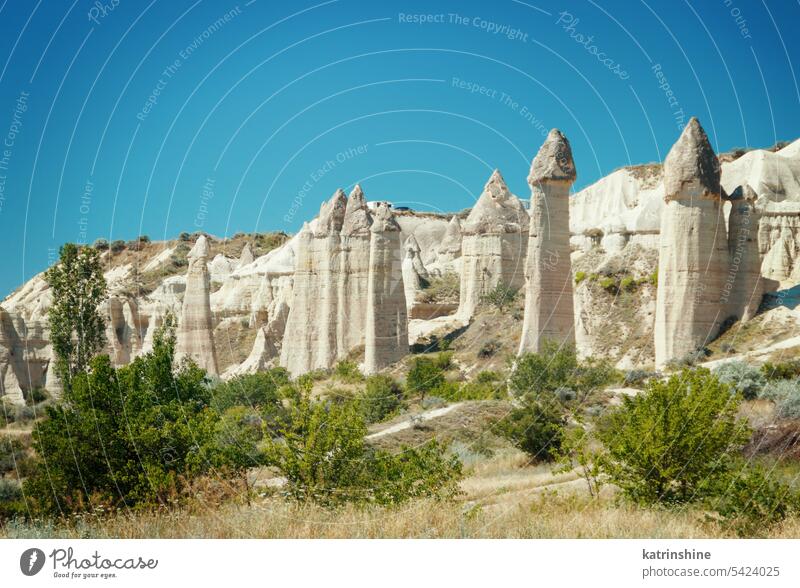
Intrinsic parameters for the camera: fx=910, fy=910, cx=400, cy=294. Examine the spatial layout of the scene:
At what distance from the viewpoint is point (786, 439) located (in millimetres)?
16672

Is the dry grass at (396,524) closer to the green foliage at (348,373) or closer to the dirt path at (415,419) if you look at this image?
the dirt path at (415,419)

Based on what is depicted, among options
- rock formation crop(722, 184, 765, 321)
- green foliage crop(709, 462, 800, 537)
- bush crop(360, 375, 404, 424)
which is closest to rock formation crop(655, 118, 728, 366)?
rock formation crop(722, 184, 765, 321)

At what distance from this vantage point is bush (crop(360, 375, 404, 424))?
93.9 ft

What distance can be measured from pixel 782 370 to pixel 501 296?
21.5 m

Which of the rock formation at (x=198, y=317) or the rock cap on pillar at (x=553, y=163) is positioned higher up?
the rock cap on pillar at (x=553, y=163)

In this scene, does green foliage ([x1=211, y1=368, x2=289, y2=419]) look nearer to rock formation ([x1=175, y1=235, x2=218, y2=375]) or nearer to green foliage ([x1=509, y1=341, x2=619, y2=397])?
rock formation ([x1=175, y1=235, x2=218, y2=375])

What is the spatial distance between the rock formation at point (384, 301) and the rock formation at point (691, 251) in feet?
45.1

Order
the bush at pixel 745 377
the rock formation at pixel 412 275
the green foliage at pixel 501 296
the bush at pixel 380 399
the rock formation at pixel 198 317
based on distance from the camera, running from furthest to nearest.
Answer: the rock formation at pixel 412 275, the green foliage at pixel 501 296, the rock formation at pixel 198 317, the bush at pixel 380 399, the bush at pixel 745 377

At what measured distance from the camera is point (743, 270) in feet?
102

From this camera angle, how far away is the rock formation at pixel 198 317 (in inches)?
1572

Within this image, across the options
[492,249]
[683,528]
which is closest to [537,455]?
[683,528]
